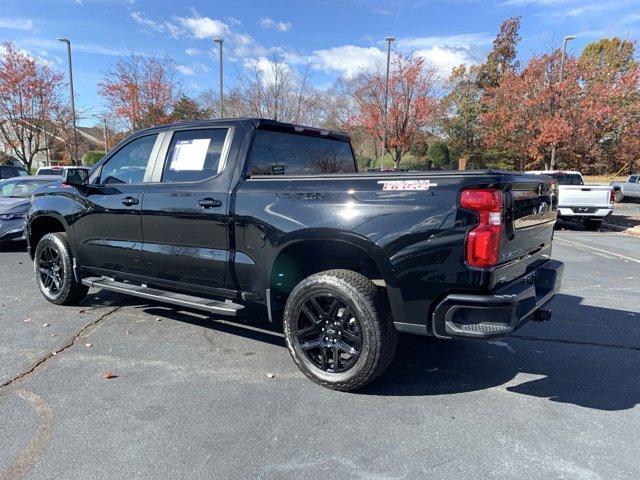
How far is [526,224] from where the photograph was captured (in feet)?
10.7

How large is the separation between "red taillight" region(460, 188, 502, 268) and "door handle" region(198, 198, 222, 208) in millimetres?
1941

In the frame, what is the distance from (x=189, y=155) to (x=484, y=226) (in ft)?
8.66

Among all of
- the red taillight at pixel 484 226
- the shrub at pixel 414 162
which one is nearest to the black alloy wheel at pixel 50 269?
the red taillight at pixel 484 226

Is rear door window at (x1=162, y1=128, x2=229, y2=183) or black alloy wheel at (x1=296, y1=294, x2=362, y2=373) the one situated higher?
rear door window at (x1=162, y1=128, x2=229, y2=183)

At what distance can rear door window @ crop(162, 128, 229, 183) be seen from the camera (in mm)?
4012

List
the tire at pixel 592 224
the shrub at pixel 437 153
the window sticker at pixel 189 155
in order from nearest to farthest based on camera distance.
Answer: the window sticker at pixel 189 155 → the tire at pixel 592 224 → the shrub at pixel 437 153

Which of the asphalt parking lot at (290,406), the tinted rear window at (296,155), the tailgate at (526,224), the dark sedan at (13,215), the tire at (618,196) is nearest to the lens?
the asphalt parking lot at (290,406)

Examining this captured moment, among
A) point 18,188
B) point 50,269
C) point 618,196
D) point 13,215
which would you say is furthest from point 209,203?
point 618,196

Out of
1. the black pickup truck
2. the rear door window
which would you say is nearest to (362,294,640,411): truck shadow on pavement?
the black pickup truck

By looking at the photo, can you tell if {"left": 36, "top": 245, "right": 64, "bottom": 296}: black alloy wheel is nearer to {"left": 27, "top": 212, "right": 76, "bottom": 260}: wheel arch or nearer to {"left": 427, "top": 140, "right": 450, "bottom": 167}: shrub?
{"left": 27, "top": 212, "right": 76, "bottom": 260}: wheel arch

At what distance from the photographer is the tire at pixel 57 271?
5273 millimetres

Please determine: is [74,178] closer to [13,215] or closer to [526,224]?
[526,224]

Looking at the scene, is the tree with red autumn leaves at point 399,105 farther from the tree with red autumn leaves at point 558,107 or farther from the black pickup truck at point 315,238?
the black pickup truck at point 315,238

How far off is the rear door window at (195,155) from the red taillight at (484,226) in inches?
81.5
